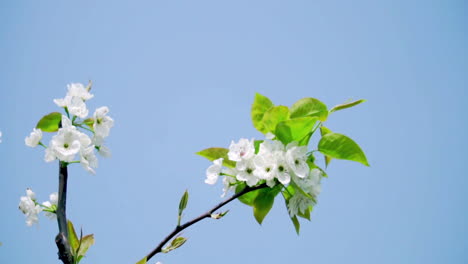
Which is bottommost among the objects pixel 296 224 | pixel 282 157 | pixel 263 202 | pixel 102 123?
pixel 296 224

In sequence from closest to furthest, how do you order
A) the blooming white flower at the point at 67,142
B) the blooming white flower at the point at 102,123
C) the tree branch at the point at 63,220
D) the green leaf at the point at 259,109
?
the tree branch at the point at 63,220, the blooming white flower at the point at 67,142, the blooming white flower at the point at 102,123, the green leaf at the point at 259,109

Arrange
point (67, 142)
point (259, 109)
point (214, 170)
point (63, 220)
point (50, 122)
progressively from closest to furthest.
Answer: point (63, 220), point (67, 142), point (50, 122), point (214, 170), point (259, 109)

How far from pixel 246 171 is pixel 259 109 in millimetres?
286

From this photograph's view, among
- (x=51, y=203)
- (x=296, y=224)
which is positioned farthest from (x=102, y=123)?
(x=296, y=224)

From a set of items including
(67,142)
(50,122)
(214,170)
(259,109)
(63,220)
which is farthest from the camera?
(259,109)

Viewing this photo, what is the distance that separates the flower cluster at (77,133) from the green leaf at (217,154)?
1.09 feet

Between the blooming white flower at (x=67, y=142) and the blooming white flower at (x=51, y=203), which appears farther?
the blooming white flower at (x=51, y=203)

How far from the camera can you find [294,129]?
1.29m

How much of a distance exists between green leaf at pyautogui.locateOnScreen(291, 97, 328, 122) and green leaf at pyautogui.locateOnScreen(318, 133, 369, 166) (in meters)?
0.08

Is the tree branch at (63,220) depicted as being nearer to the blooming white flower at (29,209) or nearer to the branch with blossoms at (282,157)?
the blooming white flower at (29,209)

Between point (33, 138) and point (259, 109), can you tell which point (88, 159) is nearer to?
point (33, 138)

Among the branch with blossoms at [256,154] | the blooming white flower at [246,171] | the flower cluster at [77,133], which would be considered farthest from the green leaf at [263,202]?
the flower cluster at [77,133]

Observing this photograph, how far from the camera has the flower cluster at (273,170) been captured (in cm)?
121

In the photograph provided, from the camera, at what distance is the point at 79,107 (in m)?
1.20
